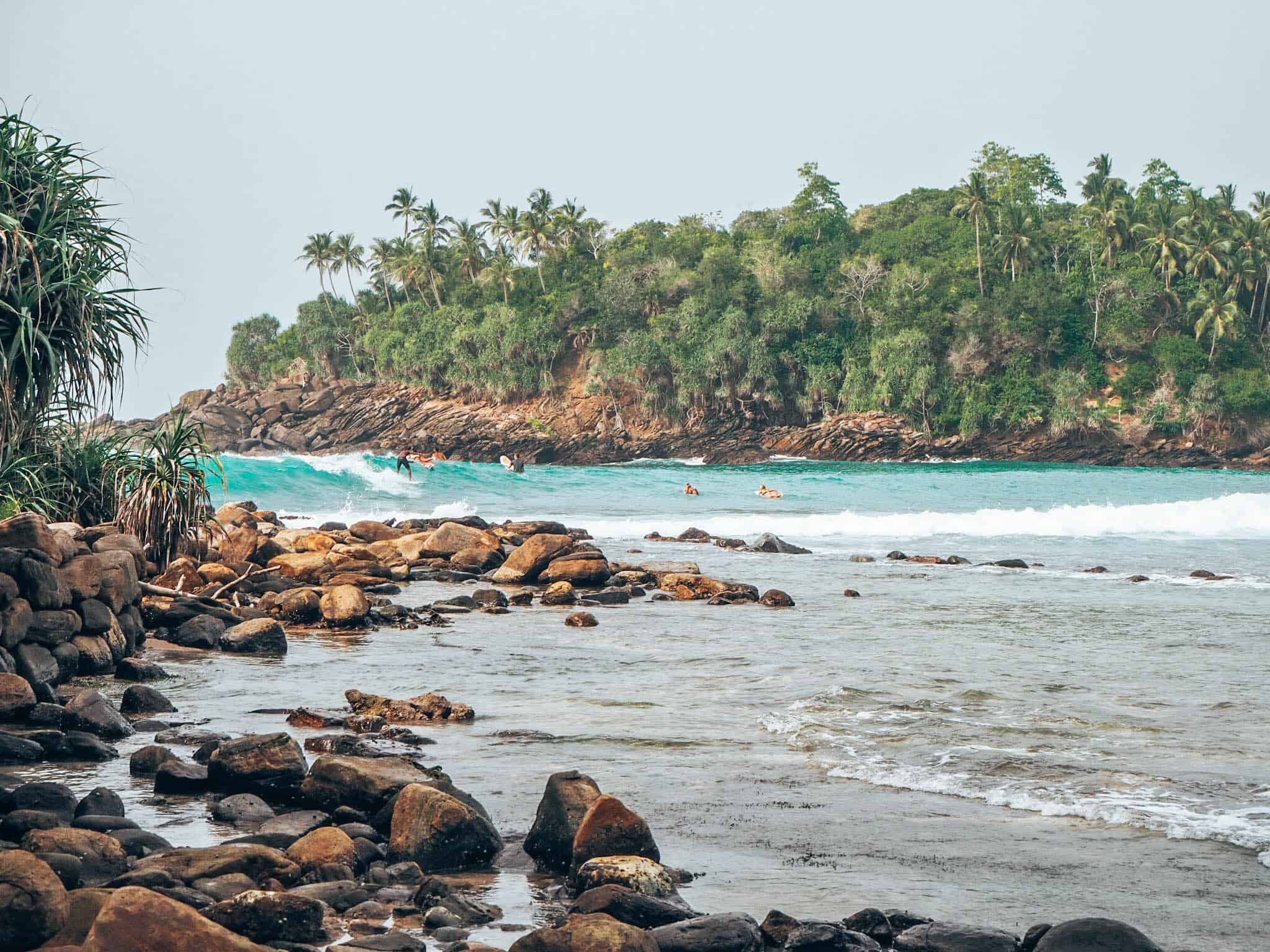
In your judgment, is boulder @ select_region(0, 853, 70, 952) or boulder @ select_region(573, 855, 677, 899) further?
boulder @ select_region(573, 855, 677, 899)

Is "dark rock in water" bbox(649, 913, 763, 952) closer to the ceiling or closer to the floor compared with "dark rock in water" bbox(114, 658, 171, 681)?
closer to the floor

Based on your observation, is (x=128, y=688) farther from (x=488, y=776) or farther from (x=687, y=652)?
(x=687, y=652)

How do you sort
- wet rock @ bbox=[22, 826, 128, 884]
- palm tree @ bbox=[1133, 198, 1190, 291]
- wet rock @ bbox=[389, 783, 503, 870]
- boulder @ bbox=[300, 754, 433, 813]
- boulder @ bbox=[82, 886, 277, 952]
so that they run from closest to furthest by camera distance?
boulder @ bbox=[82, 886, 277, 952]
wet rock @ bbox=[22, 826, 128, 884]
wet rock @ bbox=[389, 783, 503, 870]
boulder @ bbox=[300, 754, 433, 813]
palm tree @ bbox=[1133, 198, 1190, 291]

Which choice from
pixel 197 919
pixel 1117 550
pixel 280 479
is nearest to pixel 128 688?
pixel 197 919

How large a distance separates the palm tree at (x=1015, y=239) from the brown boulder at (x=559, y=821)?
7125 centimetres

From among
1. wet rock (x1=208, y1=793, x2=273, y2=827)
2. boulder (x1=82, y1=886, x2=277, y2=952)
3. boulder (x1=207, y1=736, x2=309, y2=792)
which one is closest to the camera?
boulder (x1=82, y1=886, x2=277, y2=952)

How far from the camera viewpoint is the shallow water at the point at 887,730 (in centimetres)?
549

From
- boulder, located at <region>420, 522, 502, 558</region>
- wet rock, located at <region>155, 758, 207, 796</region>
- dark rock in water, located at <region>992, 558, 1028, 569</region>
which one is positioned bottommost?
dark rock in water, located at <region>992, 558, 1028, 569</region>

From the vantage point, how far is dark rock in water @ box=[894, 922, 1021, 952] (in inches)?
179

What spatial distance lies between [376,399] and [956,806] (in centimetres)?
7813

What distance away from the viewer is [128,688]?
8.80 metres

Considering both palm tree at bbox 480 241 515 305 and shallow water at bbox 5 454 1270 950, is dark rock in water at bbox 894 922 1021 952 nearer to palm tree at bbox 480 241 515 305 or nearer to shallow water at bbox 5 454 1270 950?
shallow water at bbox 5 454 1270 950

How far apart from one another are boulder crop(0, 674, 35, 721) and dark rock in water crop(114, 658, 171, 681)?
1.90 meters

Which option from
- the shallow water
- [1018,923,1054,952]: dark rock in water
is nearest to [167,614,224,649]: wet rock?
the shallow water
